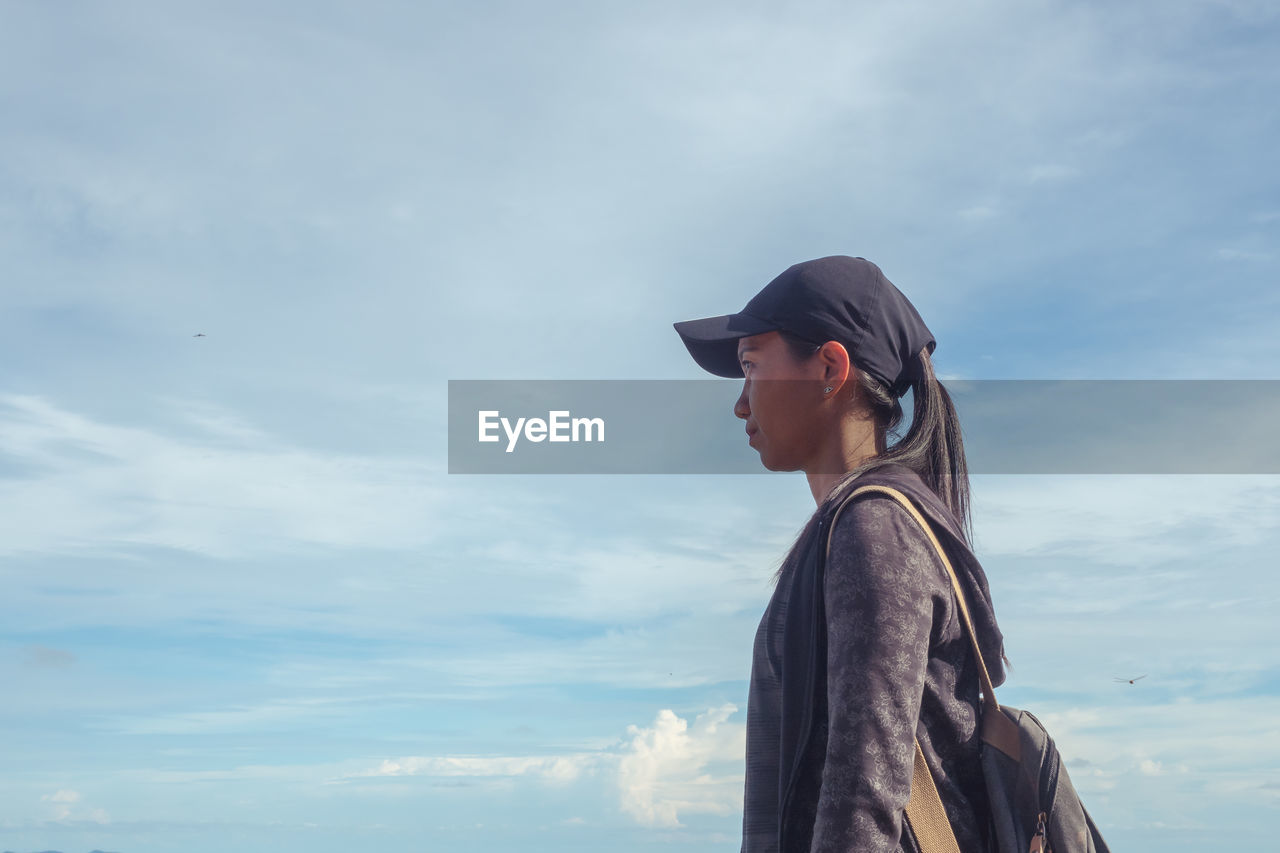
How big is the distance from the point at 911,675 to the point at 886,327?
156 centimetres

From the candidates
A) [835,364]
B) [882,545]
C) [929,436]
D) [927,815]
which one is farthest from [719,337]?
[927,815]

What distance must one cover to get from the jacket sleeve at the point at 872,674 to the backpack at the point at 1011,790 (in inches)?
5.8

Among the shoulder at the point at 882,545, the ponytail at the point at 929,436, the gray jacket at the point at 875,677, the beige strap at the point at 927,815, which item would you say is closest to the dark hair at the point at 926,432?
the ponytail at the point at 929,436

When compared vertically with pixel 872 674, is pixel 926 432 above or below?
above

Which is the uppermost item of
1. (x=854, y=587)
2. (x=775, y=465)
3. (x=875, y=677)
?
(x=775, y=465)

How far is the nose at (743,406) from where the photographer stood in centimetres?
498

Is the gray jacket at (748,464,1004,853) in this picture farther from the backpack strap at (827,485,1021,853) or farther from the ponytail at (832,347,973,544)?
the ponytail at (832,347,973,544)

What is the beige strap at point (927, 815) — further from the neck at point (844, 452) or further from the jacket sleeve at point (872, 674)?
the neck at point (844, 452)

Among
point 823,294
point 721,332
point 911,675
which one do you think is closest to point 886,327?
point 823,294

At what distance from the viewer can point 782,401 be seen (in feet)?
15.8

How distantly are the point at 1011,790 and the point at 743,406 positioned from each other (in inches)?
74.7

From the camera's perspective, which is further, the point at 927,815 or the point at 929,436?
the point at 929,436

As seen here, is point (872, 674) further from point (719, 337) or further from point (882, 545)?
point (719, 337)

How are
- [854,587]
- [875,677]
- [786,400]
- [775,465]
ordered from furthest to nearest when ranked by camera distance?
[775,465] < [786,400] < [854,587] < [875,677]
